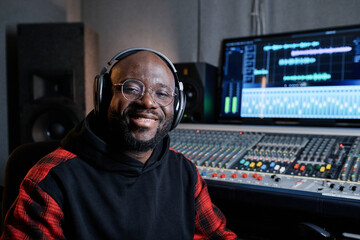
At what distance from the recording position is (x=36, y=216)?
631 mm

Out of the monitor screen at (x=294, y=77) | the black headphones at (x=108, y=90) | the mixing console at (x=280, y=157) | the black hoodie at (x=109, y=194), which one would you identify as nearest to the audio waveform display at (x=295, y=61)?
the monitor screen at (x=294, y=77)

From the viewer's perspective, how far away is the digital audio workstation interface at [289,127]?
0.86m

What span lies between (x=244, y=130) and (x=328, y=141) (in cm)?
35

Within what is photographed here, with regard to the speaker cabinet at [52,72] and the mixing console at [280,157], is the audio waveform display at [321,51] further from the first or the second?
the speaker cabinet at [52,72]

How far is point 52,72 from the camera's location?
1.73m

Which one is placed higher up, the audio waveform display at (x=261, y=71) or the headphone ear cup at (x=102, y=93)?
the audio waveform display at (x=261, y=71)

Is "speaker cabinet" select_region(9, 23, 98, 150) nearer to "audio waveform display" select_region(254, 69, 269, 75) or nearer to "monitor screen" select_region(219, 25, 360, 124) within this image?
"monitor screen" select_region(219, 25, 360, 124)

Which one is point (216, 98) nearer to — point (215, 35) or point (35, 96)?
point (215, 35)

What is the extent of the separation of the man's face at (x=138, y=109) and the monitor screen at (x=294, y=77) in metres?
0.89

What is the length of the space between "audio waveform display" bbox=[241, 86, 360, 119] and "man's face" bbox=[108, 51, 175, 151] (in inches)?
34.8

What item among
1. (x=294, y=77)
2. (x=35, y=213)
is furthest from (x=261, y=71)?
(x=35, y=213)

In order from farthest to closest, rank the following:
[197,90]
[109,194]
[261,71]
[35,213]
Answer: [197,90] < [261,71] < [109,194] < [35,213]

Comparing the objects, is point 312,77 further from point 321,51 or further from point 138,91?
point 138,91

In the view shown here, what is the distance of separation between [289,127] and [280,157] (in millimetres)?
366
